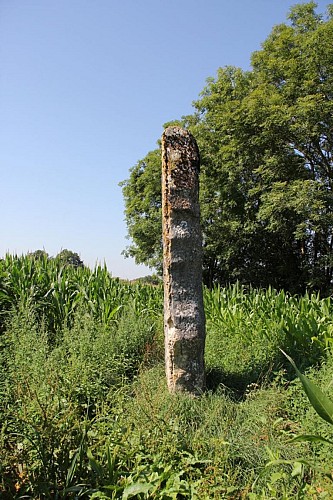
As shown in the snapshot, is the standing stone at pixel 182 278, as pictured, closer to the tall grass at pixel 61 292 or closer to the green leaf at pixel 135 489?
the green leaf at pixel 135 489

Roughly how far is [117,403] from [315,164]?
44.7 feet

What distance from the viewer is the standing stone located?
154 inches

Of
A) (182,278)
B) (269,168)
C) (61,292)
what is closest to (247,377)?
(182,278)

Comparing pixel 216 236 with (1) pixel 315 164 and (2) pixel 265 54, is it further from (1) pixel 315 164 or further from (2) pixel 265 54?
(2) pixel 265 54

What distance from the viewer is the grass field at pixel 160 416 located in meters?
2.56

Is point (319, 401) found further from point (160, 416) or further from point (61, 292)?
point (61, 292)

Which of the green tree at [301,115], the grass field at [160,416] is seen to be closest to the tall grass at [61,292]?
the grass field at [160,416]

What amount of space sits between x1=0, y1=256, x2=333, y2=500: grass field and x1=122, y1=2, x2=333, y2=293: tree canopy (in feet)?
26.9

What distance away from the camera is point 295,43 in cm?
1411

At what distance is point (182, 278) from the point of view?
3.96 meters

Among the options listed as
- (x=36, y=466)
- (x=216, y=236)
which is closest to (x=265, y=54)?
(x=216, y=236)

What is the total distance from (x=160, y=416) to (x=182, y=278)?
1307 mm

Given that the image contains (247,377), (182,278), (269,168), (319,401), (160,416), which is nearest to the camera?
(319,401)

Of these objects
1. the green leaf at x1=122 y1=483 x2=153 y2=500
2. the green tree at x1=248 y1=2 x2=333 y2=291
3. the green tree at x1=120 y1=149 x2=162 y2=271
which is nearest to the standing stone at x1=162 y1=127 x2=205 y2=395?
the green leaf at x1=122 y1=483 x2=153 y2=500
